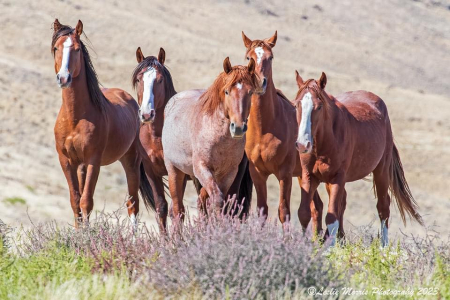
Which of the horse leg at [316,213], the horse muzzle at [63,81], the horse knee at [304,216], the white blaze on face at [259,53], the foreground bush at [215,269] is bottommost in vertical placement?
the horse leg at [316,213]

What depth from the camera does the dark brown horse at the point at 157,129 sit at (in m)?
9.43

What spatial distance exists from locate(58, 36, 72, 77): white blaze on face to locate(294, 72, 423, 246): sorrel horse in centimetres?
266

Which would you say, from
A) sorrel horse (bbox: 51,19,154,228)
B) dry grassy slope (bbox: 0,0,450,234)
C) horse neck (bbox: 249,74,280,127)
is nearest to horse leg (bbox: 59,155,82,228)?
sorrel horse (bbox: 51,19,154,228)

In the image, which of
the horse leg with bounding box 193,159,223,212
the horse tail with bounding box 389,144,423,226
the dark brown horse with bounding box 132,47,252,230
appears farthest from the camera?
the horse tail with bounding box 389,144,423,226

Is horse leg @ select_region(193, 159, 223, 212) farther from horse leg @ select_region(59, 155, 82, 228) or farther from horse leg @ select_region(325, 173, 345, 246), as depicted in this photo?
horse leg @ select_region(59, 155, 82, 228)

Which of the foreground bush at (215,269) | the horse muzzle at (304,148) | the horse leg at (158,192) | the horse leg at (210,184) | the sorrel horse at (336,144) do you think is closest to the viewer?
the foreground bush at (215,269)

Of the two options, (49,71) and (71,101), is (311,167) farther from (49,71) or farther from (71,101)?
(49,71)

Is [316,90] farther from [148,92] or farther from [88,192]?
[88,192]

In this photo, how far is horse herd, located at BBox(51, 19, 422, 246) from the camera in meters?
8.20

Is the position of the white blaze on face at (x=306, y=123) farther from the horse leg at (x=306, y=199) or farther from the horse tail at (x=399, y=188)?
the horse tail at (x=399, y=188)

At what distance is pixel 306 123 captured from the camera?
8.34 m

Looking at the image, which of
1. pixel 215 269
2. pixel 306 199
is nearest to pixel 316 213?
pixel 306 199

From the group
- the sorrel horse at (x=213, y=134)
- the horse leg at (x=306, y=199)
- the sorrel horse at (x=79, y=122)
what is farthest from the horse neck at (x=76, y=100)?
the horse leg at (x=306, y=199)

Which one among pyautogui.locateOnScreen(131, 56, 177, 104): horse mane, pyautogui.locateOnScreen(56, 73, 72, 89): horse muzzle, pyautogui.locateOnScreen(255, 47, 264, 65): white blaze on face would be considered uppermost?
pyautogui.locateOnScreen(255, 47, 264, 65): white blaze on face
